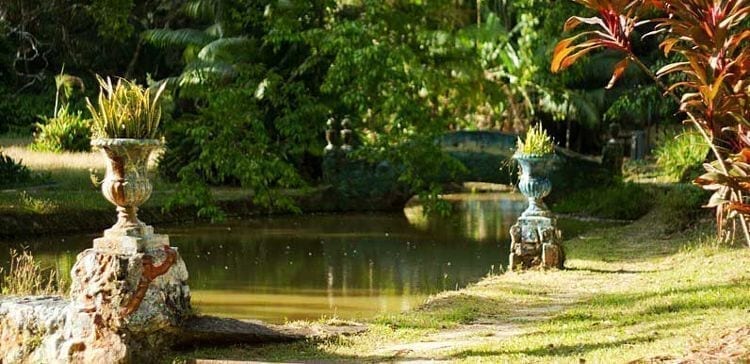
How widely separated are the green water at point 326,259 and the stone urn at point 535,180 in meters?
1.30

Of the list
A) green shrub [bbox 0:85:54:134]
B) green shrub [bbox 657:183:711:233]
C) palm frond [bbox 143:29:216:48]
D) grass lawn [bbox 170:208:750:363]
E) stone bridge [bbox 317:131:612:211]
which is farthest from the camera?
green shrub [bbox 0:85:54:134]

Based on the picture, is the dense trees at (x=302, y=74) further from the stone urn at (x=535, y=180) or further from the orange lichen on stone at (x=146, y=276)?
the orange lichen on stone at (x=146, y=276)

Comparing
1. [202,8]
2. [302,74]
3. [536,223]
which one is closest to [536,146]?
[536,223]

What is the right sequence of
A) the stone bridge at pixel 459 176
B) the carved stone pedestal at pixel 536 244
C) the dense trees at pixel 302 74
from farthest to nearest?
the stone bridge at pixel 459 176
the dense trees at pixel 302 74
the carved stone pedestal at pixel 536 244

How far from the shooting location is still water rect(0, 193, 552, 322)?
12664 mm

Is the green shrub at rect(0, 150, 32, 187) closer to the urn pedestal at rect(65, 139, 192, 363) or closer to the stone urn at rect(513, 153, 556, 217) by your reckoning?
the stone urn at rect(513, 153, 556, 217)

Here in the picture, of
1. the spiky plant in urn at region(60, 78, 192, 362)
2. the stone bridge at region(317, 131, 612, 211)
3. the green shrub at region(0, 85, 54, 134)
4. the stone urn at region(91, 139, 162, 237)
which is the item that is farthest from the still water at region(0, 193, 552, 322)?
the green shrub at region(0, 85, 54, 134)

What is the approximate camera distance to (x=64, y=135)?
27.6 metres

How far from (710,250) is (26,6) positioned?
1674 centimetres

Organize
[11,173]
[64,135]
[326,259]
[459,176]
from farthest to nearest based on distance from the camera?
1. [64,135]
2. [459,176]
3. [11,173]
4. [326,259]

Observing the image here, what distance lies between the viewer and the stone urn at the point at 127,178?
7980mm

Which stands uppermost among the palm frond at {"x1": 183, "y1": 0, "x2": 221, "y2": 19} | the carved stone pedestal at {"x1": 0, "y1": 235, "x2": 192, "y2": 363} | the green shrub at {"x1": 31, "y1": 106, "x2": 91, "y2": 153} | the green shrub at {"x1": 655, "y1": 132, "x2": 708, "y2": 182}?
the palm frond at {"x1": 183, "y1": 0, "x2": 221, "y2": 19}

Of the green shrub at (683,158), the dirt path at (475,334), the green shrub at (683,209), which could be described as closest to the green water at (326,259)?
the dirt path at (475,334)

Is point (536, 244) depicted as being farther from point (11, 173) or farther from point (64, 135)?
point (64, 135)
